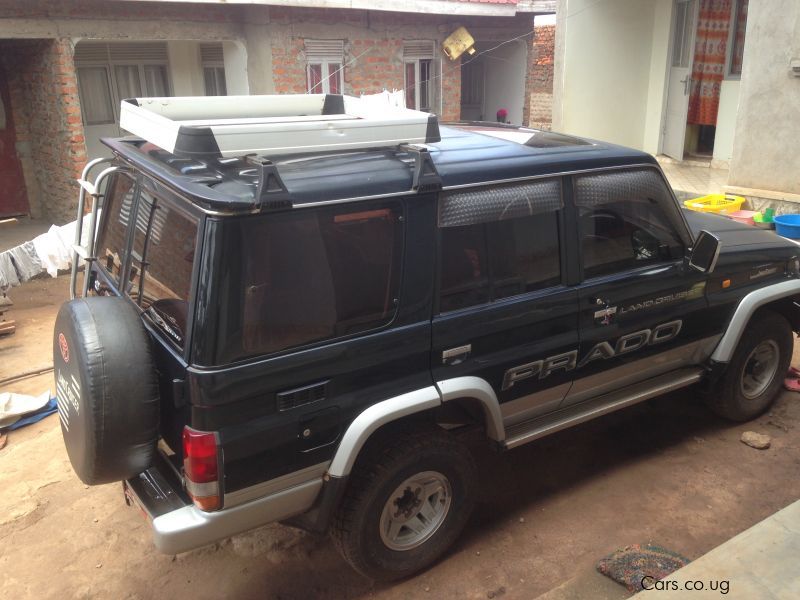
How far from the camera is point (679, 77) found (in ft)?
34.4

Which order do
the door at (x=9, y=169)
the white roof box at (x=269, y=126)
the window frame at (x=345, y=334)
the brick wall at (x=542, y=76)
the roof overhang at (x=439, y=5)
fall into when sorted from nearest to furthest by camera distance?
the window frame at (x=345, y=334), the white roof box at (x=269, y=126), the roof overhang at (x=439, y=5), the door at (x=9, y=169), the brick wall at (x=542, y=76)

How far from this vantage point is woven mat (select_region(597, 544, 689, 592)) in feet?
10.6

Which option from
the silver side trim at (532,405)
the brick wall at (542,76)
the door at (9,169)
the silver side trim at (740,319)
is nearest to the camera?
the silver side trim at (532,405)

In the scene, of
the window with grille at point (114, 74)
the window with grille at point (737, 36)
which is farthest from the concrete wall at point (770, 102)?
the window with grille at point (114, 74)

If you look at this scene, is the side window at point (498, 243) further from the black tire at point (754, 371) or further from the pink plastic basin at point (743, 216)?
the pink plastic basin at point (743, 216)

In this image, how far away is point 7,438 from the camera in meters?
4.71

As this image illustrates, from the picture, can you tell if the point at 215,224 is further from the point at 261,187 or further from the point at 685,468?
the point at 685,468

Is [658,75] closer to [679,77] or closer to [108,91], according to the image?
[679,77]

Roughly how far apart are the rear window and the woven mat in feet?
7.61

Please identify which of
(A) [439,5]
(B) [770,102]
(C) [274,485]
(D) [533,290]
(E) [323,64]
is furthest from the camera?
(A) [439,5]

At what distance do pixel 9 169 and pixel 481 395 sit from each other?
32.0 feet

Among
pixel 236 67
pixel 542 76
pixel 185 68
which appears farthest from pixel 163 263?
pixel 542 76

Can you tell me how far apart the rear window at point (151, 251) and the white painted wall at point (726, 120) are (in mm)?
9043

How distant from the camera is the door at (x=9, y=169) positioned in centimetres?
999
